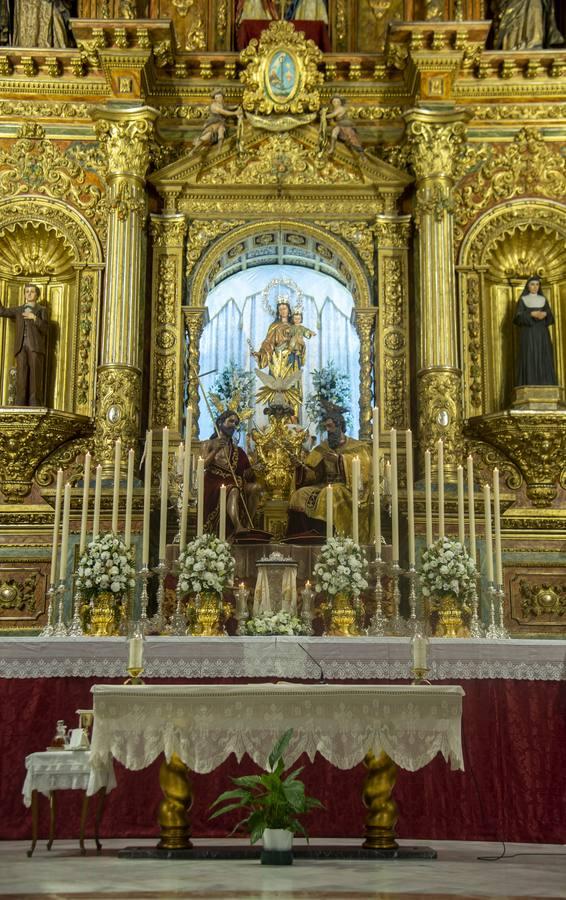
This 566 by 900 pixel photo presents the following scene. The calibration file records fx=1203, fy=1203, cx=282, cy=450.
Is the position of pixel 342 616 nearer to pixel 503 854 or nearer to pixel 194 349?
pixel 503 854

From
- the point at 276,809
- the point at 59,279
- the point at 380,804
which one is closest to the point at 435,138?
the point at 59,279

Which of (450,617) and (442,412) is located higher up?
(442,412)

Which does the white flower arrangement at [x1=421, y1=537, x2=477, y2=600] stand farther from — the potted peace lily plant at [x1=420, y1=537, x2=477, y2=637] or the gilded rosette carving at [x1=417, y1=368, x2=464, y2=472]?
the gilded rosette carving at [x1=417, y1=368, x2=464, y2=472]

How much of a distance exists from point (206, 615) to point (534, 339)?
5.13 meters

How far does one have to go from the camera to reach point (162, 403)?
39.2 ft

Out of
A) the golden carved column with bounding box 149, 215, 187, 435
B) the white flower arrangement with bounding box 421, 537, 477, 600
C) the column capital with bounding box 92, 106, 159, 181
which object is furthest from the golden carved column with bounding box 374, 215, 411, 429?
the white flower arrangement with bounding box 421, 537, 477, 600

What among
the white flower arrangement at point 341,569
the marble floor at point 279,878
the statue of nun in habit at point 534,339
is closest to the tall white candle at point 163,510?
the white flower arrangement at point 341,569

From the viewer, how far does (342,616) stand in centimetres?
843

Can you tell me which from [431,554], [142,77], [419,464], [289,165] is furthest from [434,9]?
[431,554]

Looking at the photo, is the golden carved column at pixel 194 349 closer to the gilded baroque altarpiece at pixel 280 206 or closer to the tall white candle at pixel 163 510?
the gilded baroque altarpiece at pixel 280 206

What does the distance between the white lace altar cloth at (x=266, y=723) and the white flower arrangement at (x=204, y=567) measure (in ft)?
7.34

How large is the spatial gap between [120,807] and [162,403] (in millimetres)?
5166

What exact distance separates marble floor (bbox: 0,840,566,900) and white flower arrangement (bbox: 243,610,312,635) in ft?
6.29

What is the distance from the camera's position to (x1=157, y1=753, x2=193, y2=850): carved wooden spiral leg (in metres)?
6.43
